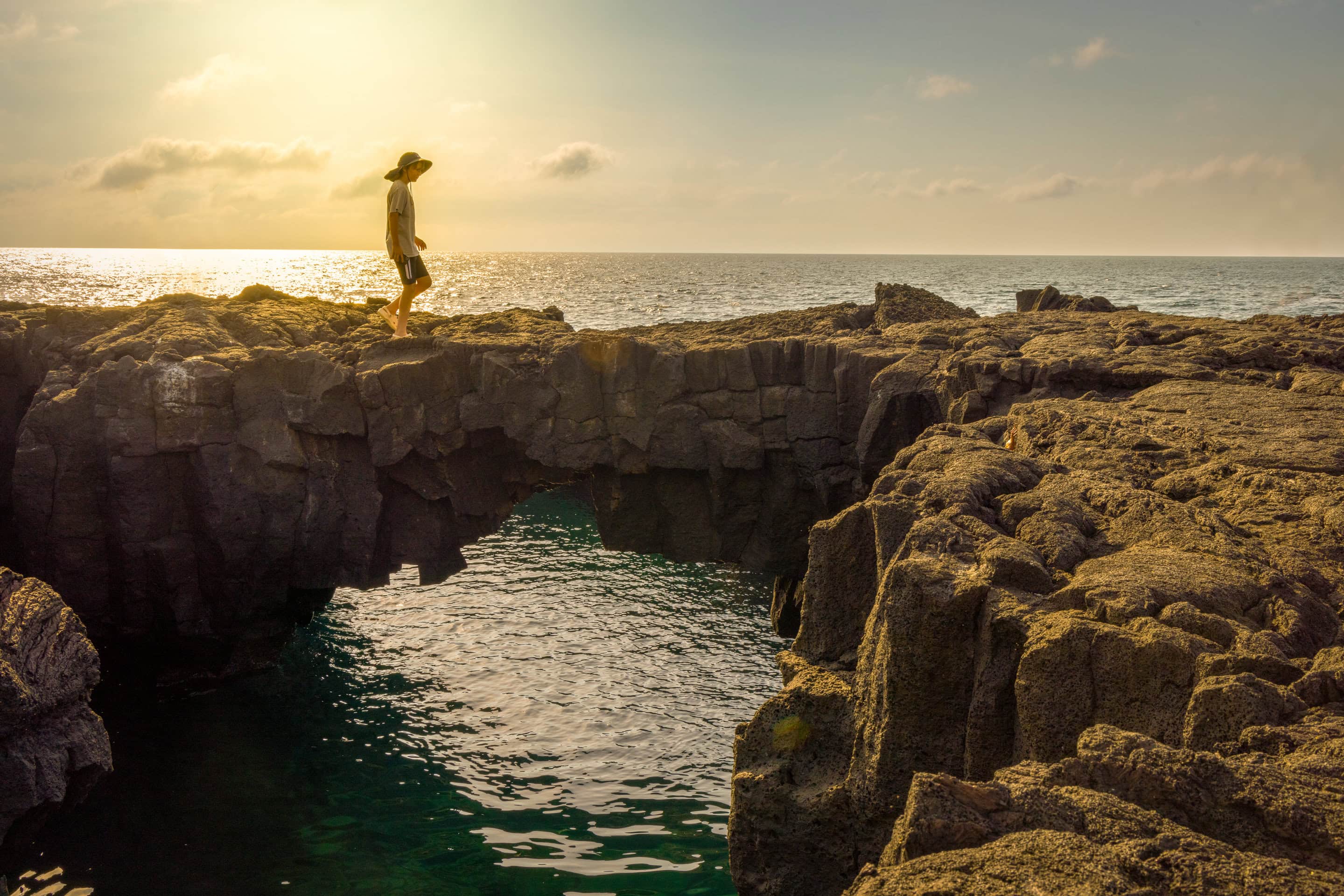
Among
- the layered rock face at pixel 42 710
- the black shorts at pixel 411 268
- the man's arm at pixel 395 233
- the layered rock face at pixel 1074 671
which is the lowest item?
the layered rock face at pixel 42 710

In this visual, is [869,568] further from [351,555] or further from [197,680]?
Answer: [197,680]

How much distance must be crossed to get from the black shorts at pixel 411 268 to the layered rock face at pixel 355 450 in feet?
4.95

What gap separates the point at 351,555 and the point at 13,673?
8.68 meters

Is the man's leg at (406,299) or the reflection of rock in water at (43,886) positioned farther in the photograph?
the man's leg at (406,299)

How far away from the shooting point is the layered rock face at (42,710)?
24.1 feet

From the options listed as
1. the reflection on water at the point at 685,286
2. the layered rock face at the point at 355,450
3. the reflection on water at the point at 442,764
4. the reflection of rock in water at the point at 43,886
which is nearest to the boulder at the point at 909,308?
the layered rock face at the point at 355,450

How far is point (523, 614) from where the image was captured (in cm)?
2314

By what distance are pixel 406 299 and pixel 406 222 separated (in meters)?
1.62

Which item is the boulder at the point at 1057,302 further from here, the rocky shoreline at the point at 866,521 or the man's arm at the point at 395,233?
the man's arm at the point at 395,233

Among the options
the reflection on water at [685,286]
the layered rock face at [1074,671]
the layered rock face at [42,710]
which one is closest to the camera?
the layered rock face at [1074,671]

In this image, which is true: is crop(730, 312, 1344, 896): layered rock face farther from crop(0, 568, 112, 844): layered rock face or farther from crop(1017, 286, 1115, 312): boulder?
crop(1017, 286, 1115, 312): boulder

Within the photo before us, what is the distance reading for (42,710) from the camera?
771 cm

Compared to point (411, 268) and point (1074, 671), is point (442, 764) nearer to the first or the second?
point (411, 268)

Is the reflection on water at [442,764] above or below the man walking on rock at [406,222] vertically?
below
